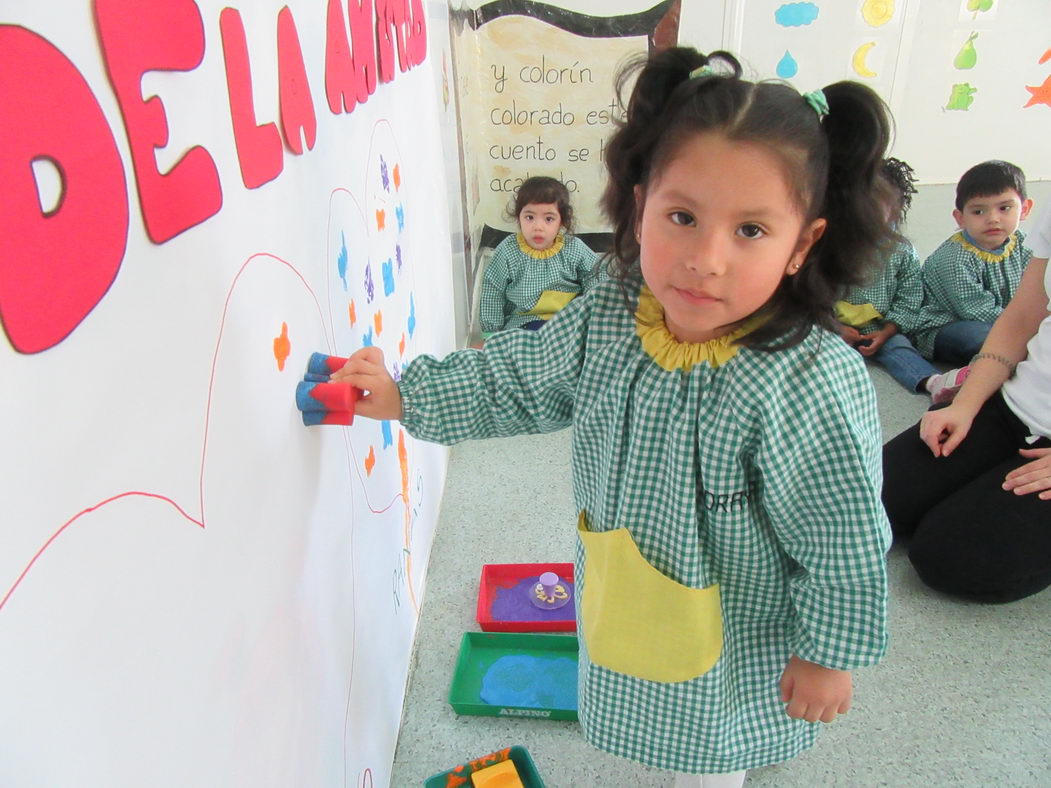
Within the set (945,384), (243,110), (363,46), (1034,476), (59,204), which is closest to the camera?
(59,204)

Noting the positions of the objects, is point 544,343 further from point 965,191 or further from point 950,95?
point 950,95

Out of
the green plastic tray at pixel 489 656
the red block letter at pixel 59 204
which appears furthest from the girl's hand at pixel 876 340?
the red block letter at pixel 59 204

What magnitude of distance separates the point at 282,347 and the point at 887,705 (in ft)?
3.34

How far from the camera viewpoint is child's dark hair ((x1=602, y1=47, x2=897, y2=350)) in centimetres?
61

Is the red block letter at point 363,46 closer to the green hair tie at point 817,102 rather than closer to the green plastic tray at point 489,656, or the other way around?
the green hair tie at point 817,102

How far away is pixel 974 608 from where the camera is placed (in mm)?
1298

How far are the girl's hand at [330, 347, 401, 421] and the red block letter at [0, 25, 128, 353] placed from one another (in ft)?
1.11

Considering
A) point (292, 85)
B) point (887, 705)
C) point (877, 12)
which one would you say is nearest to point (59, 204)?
point (292, 85)

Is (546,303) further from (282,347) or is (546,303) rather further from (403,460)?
(282,347)

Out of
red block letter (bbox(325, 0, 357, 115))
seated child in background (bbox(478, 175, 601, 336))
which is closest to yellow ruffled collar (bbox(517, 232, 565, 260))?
seated child in background (bbox(478, 175, 601, 336))

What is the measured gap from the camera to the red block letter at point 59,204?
299mm

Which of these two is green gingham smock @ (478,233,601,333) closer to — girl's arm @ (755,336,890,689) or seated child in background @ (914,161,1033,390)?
seated child in background @ (914,161,1033,390)

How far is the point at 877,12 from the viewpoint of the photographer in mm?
3006

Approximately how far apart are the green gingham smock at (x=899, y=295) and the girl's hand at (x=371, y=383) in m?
1.74
